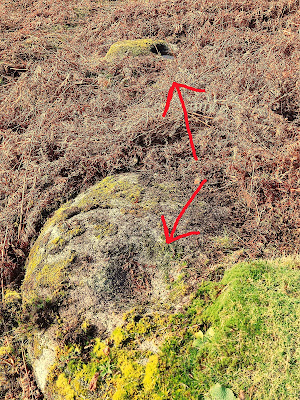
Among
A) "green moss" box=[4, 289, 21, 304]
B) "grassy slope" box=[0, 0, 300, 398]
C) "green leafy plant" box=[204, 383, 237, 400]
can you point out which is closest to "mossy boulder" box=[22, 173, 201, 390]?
"green moss" box=[4, 289, 21, 304]

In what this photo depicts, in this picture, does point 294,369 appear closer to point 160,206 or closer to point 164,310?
point 164,310

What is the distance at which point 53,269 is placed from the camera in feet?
10.3

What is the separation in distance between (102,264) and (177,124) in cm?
237

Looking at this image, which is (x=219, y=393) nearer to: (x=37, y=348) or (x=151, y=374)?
(x=151, y=374)

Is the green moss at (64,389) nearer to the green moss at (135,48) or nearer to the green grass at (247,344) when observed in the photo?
the green grass at (247,344)

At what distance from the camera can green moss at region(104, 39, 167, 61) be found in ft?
24.6

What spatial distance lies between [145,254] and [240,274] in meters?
0.92

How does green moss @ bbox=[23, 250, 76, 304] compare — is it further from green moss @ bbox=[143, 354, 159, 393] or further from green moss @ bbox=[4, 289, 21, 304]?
green moss @ bbox=[143, 354, 159, 393]

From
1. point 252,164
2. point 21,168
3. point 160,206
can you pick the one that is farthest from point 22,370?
point 252,164

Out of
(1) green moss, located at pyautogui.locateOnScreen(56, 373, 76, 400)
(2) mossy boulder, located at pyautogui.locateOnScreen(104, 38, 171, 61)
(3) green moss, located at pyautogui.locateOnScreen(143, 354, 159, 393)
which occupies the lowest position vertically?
(1) green moss, located at pyautogui.locateOnScreen(56, 373, 76, 400)

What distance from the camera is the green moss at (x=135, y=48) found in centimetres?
748

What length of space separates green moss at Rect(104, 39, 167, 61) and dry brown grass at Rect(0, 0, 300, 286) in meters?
0.39

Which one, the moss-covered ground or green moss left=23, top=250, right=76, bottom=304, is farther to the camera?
green moss left=23, top=250, right=76, bottom=304

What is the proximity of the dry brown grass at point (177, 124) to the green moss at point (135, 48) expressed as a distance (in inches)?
15.2
